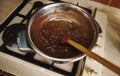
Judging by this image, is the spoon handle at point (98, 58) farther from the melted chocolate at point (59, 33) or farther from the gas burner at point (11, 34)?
the gas burner at point (11, 34)

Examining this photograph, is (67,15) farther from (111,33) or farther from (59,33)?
(111,33)

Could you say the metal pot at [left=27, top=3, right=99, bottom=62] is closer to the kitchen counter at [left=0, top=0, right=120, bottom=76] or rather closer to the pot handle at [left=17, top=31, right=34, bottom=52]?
the pot handle at [left=17, top=31, right=34, bottom=52]

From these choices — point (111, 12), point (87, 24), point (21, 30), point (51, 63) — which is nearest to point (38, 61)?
point (51, 63)

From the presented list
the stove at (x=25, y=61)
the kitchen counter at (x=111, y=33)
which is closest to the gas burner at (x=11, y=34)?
the stove at (x=25, y=61)

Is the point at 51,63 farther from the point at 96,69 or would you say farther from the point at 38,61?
the point at 96,69

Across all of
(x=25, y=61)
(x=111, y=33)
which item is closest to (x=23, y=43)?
(x=25, y=61)

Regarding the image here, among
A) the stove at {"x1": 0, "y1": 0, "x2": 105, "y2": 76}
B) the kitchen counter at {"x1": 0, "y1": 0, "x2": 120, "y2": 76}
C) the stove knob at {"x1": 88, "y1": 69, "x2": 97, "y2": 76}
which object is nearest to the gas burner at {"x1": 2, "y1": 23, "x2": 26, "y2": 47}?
the stove at {"x1": 0, "y1": 0, "x2": 105, "y2": 76}
